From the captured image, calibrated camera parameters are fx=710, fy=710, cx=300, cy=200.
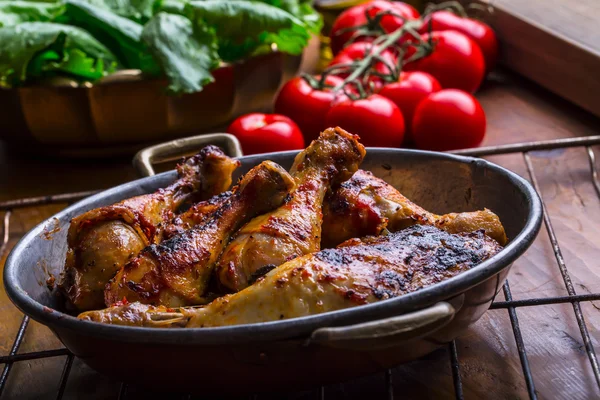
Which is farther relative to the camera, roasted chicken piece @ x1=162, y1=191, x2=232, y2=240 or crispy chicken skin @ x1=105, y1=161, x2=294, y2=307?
roasted chicken piece @ x1=162, y1=191, x2=232, y2=240

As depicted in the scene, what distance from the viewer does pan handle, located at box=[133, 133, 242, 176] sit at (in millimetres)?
1855

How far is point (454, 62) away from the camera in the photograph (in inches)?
121

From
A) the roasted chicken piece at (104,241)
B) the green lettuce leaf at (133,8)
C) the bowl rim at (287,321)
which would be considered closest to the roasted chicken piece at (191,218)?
the roasted chicken piece at (104,241)

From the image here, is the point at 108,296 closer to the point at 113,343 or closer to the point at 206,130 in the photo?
the point at 113,343

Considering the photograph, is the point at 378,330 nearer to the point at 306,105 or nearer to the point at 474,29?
the point at 306,105

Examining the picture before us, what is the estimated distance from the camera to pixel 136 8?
2.80m

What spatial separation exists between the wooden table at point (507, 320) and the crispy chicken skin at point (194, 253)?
0.23 m

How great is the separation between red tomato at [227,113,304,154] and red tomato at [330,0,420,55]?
2.97 ft

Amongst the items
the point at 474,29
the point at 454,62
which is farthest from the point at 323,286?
the point at 474,29

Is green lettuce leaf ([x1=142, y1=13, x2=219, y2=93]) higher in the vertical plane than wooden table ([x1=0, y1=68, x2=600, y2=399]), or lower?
higher

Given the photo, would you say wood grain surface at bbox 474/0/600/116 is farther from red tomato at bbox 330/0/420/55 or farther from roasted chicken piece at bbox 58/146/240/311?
roasted chicken piece at bbox 58/146/240/311

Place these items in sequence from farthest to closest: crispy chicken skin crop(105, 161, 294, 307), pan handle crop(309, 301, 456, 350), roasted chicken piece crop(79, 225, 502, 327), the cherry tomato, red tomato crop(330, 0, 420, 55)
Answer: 1. red tomato crop(330, 0, 420, 55)
2. the cherry tomato
3. crispy chicken skin crop(105, 161, 294, 307)
4. roasted chicken piece crop(79, 225, 502, 327)
5. pan handle crop(309, 301, 456, 350)

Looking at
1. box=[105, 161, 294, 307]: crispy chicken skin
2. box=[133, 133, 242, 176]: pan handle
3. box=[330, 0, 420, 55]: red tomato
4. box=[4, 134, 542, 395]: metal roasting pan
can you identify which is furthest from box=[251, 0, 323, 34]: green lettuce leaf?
box=[4, 134, 542, 395]: metal roasting pan

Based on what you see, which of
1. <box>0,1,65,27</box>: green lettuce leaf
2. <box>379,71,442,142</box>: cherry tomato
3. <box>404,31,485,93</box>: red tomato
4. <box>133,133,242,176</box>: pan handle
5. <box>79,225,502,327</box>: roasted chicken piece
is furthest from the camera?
<box>404,31,485,93</box>: red tomato
